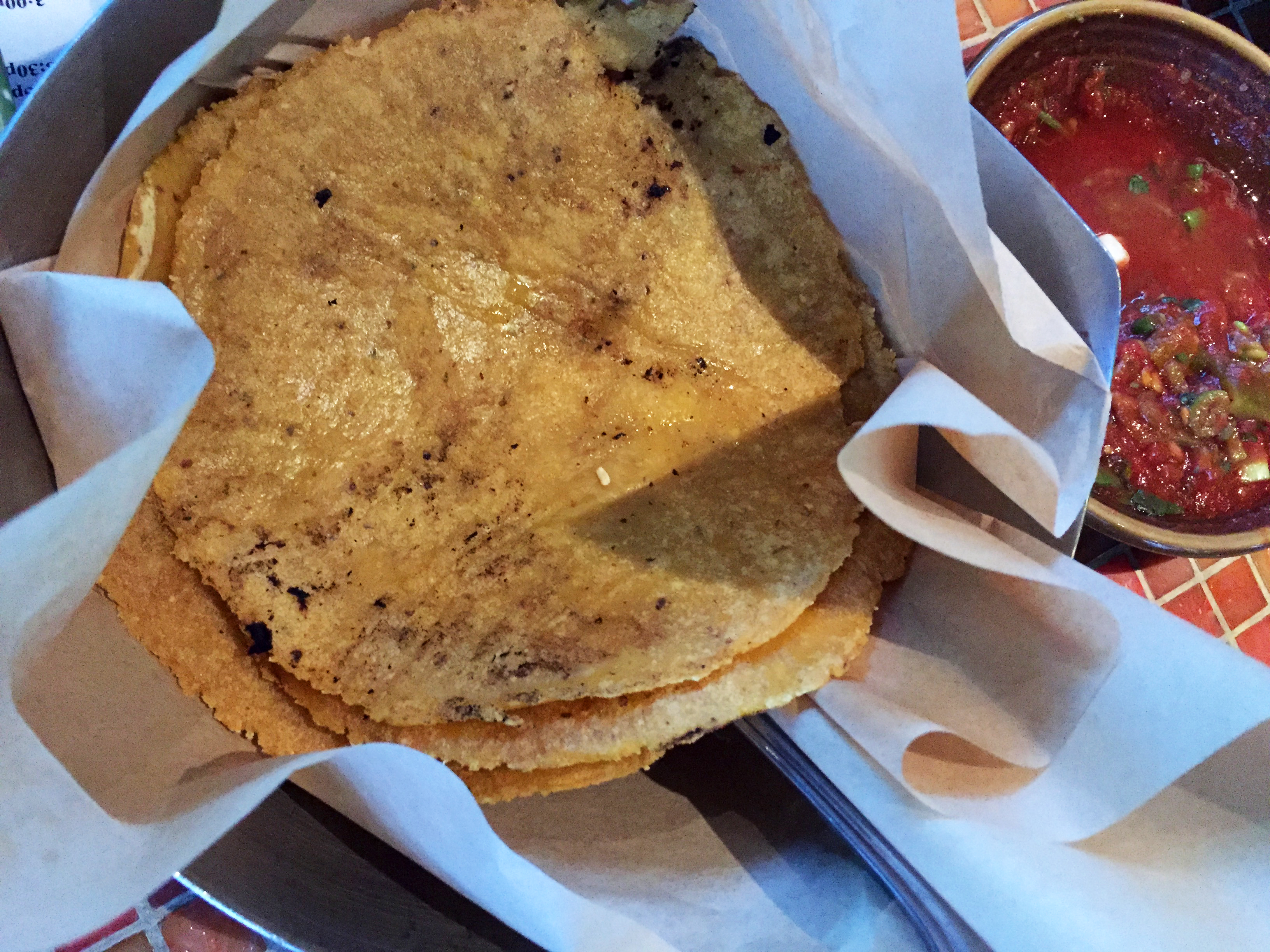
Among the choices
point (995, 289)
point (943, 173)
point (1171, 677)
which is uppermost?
point (943, 173)

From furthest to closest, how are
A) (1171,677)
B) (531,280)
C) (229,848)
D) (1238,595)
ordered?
(1238,595), (531,280), (229,848), (1171,677)

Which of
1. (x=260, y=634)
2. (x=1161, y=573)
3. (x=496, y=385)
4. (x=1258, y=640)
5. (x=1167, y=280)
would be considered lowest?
(x=1258, y=640)

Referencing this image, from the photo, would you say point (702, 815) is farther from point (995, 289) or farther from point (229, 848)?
point (995, 289)

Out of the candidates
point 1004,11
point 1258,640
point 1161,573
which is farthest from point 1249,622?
point 1004,11

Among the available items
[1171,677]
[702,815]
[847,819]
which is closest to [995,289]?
[1171,677]

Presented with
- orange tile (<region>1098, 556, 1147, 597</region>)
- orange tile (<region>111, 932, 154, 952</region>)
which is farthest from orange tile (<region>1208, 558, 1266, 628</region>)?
orange tile (<region>111, 932, 154, 952</region>)

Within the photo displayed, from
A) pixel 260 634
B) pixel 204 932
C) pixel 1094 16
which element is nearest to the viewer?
pixel 260 634

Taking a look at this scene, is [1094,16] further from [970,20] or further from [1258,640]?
[1258,640]
